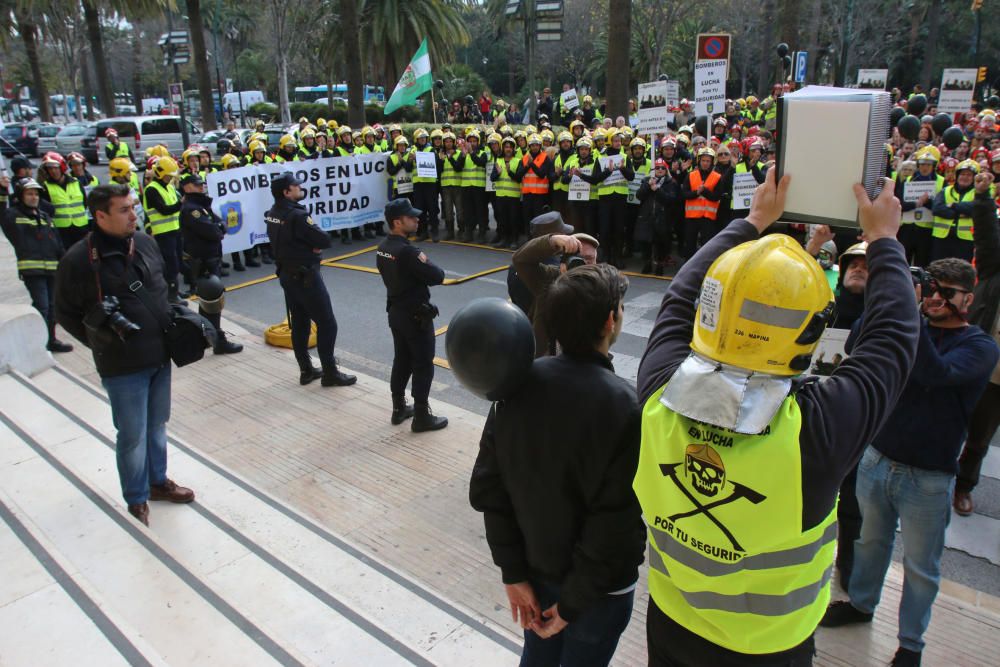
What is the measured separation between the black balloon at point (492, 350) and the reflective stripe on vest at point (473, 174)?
37.5 feet

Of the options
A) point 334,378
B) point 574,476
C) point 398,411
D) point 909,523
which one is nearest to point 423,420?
point 398,411

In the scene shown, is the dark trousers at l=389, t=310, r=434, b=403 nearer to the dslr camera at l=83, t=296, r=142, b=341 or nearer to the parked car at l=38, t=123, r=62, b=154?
the dslr camera at l=83, t=296, r=142, b=341

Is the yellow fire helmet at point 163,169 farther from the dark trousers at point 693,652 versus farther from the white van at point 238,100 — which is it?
the white van at point 238,100

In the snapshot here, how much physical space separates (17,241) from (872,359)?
344 inches

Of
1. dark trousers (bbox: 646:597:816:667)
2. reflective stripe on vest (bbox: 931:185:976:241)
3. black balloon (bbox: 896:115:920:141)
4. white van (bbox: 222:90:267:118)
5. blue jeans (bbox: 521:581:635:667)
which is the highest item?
white van (bbox: 222:90:267:118)

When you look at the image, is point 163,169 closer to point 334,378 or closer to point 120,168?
point 120,168

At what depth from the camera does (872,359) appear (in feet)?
5.70

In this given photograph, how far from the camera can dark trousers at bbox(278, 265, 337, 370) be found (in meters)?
6.77

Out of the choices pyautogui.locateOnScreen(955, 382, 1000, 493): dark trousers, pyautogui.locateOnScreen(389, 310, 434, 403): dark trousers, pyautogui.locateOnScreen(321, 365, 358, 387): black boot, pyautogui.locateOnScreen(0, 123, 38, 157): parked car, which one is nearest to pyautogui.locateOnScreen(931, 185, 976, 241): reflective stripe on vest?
pyautogui.locateOnScreen(955, 382, 1000, 493): dark trousers

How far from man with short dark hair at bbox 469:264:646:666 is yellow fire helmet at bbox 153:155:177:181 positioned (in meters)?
9.31

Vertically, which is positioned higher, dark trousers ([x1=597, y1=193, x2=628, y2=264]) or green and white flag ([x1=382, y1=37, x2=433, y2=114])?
green and white flag ([x1=382, y1=37, x2=433, y2=114])

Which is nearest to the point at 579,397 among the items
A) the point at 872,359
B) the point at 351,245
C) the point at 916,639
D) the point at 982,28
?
the point at 872,359

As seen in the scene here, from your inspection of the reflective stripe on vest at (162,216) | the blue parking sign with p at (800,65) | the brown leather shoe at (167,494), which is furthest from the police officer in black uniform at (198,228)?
the blue parking sign with p at (800,65)

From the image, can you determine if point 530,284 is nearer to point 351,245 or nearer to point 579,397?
point 579,397
